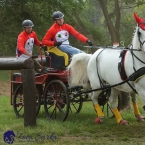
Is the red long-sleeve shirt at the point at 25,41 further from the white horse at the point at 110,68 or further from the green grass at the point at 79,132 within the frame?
the green grass at the point at 79,132

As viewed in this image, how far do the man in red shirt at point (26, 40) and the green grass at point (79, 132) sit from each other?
1.47 meters

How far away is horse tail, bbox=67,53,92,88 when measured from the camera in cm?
812

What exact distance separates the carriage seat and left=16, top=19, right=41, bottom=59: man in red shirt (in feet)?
1.66

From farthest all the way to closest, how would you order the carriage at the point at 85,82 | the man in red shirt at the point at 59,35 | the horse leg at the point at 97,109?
the man in red shirt at the point at 59,35
the horse leg at the point at 97,109
the carriage at the point at 85,82

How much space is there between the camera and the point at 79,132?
7008mm

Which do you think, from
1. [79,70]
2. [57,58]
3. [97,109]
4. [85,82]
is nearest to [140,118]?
[97,109]

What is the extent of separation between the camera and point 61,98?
8141mm

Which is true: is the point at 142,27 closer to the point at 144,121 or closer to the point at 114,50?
the point at 114,50

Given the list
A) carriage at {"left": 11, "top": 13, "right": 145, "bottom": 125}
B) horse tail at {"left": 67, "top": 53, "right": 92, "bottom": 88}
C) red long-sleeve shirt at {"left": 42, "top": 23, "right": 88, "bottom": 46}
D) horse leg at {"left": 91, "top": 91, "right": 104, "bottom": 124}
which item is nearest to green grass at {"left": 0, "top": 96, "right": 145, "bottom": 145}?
horse leg at {"left": 91, "top": 91, "right": 104, "bottom": 124}

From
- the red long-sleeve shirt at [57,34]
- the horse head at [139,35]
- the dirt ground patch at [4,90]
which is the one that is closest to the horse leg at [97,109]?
the red long-sleeve shirt at [57,34]

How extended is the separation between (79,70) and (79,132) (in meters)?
1.69

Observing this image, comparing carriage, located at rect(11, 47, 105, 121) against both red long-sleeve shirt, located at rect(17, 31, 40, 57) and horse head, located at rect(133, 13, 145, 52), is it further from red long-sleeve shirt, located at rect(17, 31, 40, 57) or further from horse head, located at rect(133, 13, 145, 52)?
horse head, located at rect(133, 13, 145, 52)

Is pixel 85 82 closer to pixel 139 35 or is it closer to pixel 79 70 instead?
pixel 79 70

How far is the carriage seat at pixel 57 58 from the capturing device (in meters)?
8.27
